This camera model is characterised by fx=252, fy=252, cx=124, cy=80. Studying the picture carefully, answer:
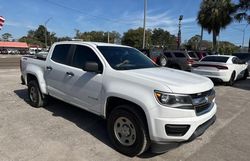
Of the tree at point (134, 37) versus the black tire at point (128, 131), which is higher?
the tree at point (134, 37)

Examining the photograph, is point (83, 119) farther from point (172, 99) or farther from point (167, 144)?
point (172, 99)

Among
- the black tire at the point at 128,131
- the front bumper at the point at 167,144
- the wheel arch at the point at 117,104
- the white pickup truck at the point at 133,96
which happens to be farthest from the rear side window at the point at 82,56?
the front bumper at the point at 167,144

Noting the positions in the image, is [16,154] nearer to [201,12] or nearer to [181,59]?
[181,59]

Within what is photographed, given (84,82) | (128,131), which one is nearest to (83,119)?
(84,82)

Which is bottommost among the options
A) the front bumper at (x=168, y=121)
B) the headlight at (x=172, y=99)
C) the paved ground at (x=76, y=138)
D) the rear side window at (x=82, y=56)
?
the paved ground at (x=76, y=138)

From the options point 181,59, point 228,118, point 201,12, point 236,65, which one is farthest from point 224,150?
point 201,12

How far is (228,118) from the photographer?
6.39 m

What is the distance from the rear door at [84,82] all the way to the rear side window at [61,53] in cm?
36

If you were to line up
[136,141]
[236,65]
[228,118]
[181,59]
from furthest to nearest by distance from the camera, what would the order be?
1. [181,59]
2. [236,65]
3. [228,118]
4. [136,141]

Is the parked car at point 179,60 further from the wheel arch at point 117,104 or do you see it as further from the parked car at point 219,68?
the wheel arch at point 117,104

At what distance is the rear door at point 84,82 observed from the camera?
460 cm

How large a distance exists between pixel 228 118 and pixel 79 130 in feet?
12.3

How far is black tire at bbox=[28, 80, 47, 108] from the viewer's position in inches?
257

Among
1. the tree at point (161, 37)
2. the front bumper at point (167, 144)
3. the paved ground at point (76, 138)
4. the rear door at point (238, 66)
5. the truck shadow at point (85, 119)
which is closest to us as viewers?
the front bumper at point (167, 144)
